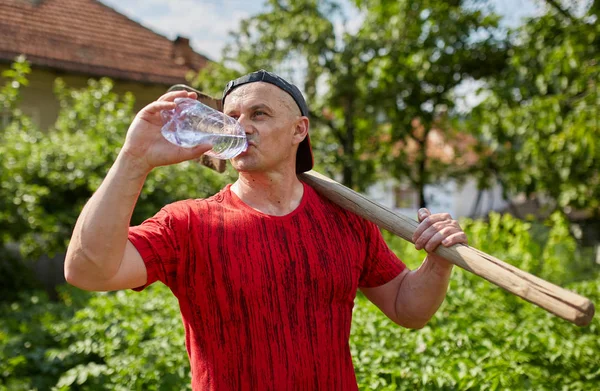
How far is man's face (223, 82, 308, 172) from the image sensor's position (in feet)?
6.64

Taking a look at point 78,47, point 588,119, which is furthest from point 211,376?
point 78,47

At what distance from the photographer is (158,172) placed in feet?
25.3

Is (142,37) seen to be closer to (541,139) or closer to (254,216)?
(541,139)

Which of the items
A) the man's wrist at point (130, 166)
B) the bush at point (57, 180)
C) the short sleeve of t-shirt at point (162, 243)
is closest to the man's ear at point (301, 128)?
the short sleeve of t-shirt at point (162, 243)

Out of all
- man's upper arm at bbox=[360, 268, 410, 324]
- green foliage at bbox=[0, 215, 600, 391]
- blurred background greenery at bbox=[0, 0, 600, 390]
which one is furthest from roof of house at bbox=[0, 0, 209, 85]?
man's upper arm at bbox=[360, 268, 410, 324]

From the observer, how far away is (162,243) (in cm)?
182

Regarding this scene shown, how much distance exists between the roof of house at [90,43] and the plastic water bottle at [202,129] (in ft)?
37.3

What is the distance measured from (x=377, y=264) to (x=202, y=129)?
771mm

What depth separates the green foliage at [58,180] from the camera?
715cm

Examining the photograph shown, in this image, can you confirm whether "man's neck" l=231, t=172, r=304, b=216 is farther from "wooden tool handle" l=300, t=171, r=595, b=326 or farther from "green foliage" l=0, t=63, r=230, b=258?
"green foliage" l=0, t=63, r=230, b=258

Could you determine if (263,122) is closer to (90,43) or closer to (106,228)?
(106,228)

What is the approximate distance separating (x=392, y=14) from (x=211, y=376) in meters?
11.2

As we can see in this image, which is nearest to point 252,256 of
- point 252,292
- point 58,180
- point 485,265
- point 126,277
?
point 252,292

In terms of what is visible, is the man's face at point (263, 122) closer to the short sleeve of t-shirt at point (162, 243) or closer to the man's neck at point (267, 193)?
the man's neck at point (267, 193)
